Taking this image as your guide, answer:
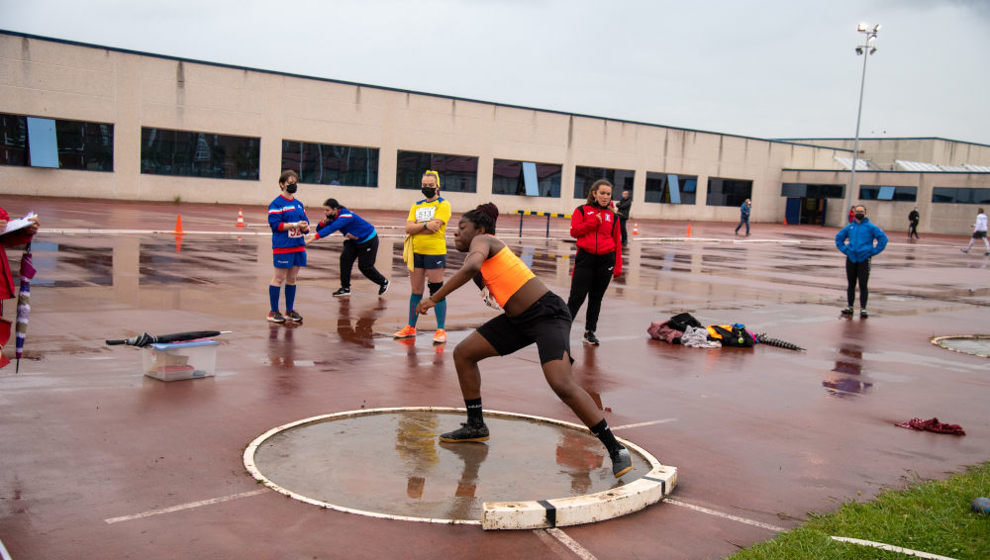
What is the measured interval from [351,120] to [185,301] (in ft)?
108

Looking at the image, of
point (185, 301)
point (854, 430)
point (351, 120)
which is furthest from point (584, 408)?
point (351, 120)

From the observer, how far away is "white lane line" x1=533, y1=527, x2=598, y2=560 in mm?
4605

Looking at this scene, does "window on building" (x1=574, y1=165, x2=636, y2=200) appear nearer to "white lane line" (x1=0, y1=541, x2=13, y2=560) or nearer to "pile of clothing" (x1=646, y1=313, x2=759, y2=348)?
"pile of clothing" (x1=646, y1=313, x2=759, y2=348)

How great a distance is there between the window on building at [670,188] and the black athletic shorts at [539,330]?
51779 mm

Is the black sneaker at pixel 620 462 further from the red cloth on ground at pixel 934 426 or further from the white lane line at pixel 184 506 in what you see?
the red cloth on ground at pixel 934 426

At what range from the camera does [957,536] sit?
498 centimetres

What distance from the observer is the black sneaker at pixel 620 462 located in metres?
5.79

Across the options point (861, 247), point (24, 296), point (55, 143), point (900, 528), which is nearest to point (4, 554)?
point (24, 296)

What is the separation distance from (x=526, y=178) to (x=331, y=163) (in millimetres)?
12686

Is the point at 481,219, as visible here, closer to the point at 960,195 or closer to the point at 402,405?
the point at 402,405

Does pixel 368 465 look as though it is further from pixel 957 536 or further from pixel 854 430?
pixel 854 430

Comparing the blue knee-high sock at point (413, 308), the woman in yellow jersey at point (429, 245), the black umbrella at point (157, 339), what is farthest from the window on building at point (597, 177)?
the black umbrella at point (157, 339)

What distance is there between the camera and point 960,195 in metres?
55.0

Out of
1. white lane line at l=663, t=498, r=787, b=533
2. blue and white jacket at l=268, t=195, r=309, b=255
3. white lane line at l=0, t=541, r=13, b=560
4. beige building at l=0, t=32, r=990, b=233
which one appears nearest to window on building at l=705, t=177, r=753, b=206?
beige building at l=0, t=32, r=990, b=233
